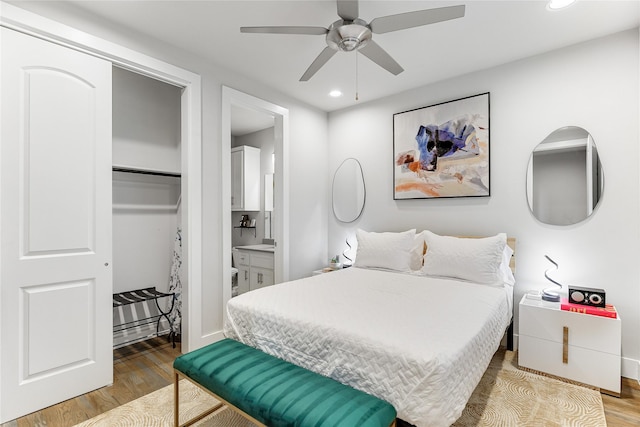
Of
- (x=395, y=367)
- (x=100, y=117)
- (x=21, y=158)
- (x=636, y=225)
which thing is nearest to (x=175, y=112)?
(x=100, y=117)

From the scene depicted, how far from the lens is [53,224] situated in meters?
2.12

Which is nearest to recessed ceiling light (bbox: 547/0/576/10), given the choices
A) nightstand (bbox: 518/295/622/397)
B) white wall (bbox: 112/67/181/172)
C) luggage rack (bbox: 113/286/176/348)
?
nightstand (bbox: 518/295/622/397)

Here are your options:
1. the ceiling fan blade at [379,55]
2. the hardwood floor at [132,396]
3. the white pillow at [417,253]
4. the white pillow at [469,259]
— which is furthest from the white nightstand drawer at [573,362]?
the ceiling fan blade at [379,55]

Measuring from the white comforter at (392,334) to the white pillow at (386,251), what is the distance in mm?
565

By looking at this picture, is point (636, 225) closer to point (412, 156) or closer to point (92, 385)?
point (412, 156)

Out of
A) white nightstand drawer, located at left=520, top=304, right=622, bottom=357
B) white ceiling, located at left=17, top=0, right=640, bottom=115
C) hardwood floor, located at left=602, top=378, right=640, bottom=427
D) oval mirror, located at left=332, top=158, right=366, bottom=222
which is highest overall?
white ceiling, located at left=17, top=0, right=640, bottom=115

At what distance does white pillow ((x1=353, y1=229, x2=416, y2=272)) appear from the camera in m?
3.20

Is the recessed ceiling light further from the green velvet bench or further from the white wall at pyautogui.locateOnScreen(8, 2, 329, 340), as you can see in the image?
the green velvet bench

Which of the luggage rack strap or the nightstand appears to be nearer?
the nightstand

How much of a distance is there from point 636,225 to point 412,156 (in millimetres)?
1959

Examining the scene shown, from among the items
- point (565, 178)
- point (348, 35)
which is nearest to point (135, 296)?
point (348, 35)

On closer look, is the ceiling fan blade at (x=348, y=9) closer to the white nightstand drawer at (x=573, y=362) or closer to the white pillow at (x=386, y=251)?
the white pillow at (x=386, y=251)

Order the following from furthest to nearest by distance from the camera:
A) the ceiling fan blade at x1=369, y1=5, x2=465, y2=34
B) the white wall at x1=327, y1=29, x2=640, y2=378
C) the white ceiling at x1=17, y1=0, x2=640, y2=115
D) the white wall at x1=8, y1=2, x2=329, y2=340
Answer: the white wall at x1=327, y1=29, x2=640, y2=378, the white wall at x1=8, y1=2, x2=329, y2=340, the white ceiling at x1=17, y1=0, x2=640, y2=115, the ceiling fan blade at x1=369, y1=5, x2=465, y2=34

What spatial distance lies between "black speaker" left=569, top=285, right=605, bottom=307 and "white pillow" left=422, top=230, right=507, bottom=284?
0.49 m
